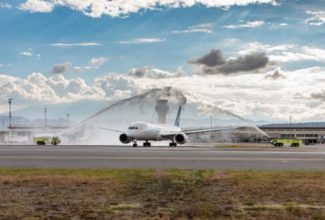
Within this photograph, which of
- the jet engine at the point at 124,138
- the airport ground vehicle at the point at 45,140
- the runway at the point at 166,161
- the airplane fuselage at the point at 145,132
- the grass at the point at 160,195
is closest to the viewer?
the grass at the point at 160,195

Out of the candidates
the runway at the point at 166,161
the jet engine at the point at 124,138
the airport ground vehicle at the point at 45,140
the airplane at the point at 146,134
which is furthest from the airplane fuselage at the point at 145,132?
the runway at the point at 166,161

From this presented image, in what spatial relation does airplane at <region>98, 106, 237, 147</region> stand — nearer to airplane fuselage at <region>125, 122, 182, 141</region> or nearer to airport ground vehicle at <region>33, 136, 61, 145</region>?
airplane fuselage at <region>125, 122, 182, 141</region>

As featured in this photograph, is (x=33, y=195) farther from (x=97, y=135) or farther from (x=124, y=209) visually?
(x=97, y=135)

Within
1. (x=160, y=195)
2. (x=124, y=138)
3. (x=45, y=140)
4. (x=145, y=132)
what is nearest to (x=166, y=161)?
(x=160, y=195)

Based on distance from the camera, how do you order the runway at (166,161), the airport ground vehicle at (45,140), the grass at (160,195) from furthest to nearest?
the airport ground vehicle at (45,140)
the runway at (166,161)
the grass at (160,195)

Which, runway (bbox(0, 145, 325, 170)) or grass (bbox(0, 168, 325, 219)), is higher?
runway (bbox(0, 145, 325, 170))

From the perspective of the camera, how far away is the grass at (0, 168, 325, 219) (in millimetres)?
13445

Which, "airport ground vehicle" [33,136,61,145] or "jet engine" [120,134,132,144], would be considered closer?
"jet engine" [120,134,132,144]

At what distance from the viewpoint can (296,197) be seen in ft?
53.5

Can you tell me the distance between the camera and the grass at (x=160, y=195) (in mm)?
13445

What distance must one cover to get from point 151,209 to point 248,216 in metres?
3.08

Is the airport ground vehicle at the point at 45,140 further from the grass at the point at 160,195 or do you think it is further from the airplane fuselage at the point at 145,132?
the grass at the point at 160,195

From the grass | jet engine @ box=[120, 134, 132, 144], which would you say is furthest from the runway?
jet engine @ box=[120, 134, 132, 144]

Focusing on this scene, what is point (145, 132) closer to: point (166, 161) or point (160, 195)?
point (166, 161)
